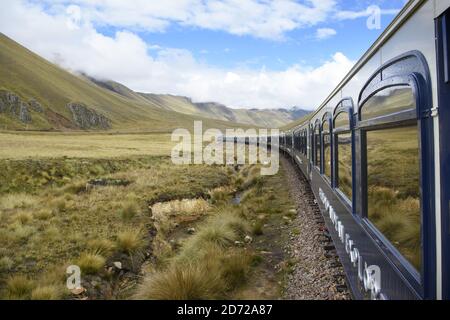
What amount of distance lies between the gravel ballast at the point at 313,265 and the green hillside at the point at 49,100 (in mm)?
85771

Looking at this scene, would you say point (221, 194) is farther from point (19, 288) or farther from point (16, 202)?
point (19, 288)

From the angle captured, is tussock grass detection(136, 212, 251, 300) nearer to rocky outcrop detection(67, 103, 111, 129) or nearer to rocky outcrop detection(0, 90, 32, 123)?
rocky outcrop detection(0, 90, 32, 123)

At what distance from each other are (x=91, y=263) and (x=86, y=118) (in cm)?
11802

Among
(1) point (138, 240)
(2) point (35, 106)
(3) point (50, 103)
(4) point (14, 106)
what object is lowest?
(1) point (138, 240)

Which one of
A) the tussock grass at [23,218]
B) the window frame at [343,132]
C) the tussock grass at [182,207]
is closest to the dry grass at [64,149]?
the tussock grass at [23,218]

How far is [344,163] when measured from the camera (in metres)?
5.55

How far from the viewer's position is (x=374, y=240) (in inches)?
139

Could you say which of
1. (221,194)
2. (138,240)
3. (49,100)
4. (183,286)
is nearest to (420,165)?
(183,286)

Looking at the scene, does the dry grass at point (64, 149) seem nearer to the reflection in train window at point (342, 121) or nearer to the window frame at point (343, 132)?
the window frame at point (343, 132)

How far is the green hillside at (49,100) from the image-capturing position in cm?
9194

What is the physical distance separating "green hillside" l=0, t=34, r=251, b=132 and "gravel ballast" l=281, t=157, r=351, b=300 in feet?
281

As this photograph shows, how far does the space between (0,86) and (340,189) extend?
113663 mm

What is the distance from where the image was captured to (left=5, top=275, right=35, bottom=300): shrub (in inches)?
225

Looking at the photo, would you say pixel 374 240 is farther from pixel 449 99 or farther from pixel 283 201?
pixel 283 201
